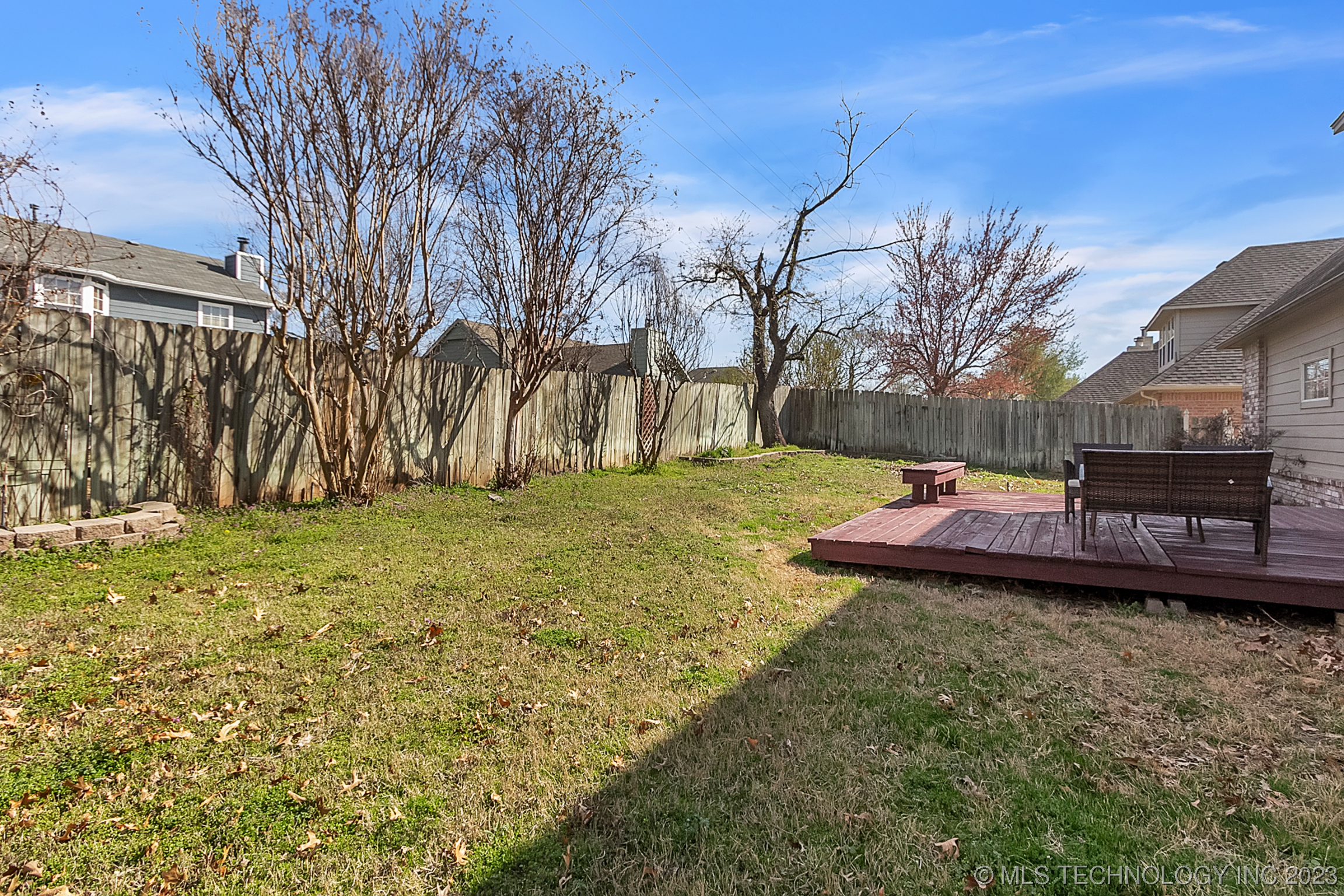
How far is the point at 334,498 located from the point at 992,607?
6.64m

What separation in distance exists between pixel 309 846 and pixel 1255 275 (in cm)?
2384

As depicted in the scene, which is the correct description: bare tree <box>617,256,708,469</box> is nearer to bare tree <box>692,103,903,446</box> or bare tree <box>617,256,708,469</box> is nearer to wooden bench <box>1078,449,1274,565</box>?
bare tree <box>692,103,903,446</box>

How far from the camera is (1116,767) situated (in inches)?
91.4

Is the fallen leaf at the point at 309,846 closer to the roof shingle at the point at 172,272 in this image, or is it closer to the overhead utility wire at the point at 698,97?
the overhead utility wire at the point at 698,97

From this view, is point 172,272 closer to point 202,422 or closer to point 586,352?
point 586,352

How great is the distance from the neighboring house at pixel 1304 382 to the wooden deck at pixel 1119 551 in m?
1.60

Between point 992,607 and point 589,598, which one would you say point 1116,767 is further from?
point 589,598

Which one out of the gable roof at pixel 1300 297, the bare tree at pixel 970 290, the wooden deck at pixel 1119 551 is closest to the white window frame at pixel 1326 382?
the gable roof at pixel 1300 297

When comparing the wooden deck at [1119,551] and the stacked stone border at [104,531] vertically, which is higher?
the stacked stone border at [104,531]

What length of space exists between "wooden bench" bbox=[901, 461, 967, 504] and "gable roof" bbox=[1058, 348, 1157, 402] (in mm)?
19035

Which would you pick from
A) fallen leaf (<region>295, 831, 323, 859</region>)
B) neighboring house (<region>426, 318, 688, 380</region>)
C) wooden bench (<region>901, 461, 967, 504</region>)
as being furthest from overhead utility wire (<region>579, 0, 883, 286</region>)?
fallen leaf (<region>295, 831, 323, 859</region>)

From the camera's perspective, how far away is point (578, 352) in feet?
48.7

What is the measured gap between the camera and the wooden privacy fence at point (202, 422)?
491 centimetres

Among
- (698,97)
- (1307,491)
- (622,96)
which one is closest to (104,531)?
(622,96)
